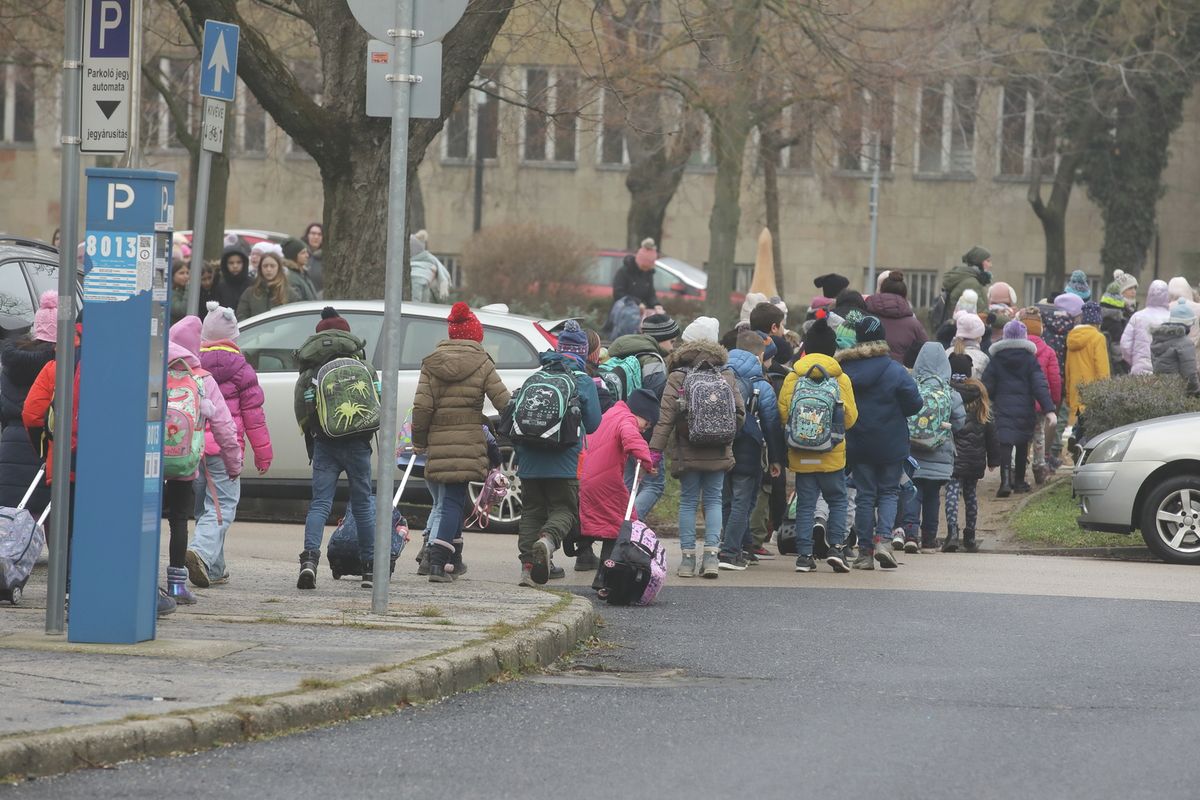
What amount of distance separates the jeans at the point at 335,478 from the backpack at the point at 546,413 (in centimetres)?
90

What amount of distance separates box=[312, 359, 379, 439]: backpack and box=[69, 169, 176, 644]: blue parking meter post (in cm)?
281

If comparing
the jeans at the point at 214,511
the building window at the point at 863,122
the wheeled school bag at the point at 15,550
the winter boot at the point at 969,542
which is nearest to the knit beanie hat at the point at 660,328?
the winter boot at the point at 969,542

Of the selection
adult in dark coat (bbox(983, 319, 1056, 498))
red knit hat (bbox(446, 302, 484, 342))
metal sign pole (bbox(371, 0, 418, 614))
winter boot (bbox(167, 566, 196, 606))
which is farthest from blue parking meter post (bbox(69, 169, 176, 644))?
adult in dark coat (bbox(983, 319, 1056, 498))

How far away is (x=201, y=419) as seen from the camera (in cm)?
1080

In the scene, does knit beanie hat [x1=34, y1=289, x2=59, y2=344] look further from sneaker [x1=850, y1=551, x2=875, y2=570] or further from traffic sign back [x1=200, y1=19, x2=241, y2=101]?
sneaker [x1=850, y1=551, x2=875, y2=570]

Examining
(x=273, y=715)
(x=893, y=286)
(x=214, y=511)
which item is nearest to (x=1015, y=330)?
(x=893, y=286)

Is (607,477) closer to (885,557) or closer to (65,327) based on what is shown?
(885,557)

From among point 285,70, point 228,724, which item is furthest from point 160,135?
point 228,724

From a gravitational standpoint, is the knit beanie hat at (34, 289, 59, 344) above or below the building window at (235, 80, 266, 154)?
below

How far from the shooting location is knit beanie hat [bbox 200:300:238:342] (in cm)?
1187

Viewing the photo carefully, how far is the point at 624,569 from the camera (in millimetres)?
11805

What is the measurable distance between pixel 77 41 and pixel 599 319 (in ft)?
73.2

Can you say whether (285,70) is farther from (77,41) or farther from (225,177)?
(225,177)

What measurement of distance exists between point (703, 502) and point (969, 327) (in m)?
4.83
